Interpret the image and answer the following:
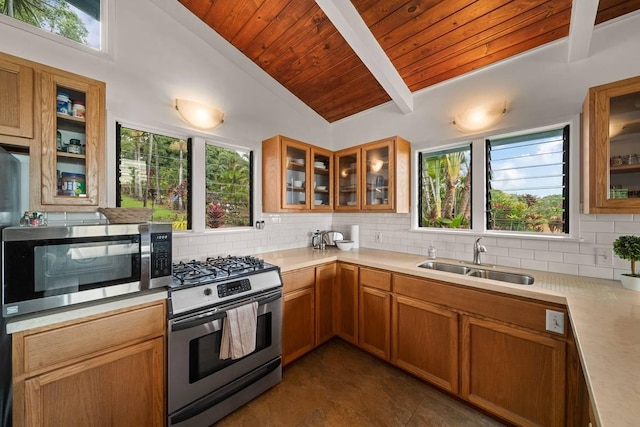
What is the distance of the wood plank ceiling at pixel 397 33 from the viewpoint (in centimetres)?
177

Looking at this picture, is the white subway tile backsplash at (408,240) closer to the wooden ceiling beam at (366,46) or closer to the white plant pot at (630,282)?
the white plant pot at (630,282)

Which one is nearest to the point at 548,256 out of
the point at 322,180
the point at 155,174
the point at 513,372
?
the point at 513,372

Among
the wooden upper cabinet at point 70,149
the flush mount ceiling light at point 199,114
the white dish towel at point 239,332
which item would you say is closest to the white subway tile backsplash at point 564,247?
the white dish towel at point 239,332

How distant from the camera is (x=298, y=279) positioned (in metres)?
2.26

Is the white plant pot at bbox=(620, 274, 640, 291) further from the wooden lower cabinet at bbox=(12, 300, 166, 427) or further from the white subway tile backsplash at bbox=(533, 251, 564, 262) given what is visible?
the wooden lower cabinet at bbox=(12, 300, 166, 427)

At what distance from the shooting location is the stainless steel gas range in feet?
4.98

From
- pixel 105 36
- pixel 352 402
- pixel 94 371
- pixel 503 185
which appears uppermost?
pixel 105 36

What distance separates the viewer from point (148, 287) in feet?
4.77

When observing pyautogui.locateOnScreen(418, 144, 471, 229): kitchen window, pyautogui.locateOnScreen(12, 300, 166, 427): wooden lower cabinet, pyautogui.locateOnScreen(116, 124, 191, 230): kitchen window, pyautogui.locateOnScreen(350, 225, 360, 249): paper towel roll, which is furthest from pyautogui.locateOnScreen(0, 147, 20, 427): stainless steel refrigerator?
pyautogui.locateOnScreen(418, 144, 471, 229): kitchen window

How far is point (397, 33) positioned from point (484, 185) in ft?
5.06

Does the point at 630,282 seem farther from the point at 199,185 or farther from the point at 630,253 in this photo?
the point at 199,185

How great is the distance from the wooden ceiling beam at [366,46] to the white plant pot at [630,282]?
2.13 meters

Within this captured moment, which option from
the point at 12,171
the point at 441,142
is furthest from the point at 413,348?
the point at 12,171

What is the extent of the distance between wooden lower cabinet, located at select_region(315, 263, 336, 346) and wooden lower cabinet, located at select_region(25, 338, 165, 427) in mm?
1321
